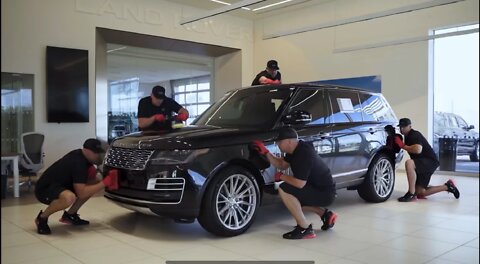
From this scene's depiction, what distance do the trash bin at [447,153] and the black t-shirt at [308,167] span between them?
1452mm

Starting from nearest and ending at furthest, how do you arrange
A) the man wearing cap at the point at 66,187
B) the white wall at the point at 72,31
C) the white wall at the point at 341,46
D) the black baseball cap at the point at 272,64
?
the white wall at the point at 72,31 → the white wall at the point at 341,46 → the black baseball cap at the point at 272,64 → the man wearing cap at the point at 66,187

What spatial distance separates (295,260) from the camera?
7.91 ft

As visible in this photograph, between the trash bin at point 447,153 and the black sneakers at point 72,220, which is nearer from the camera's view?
the trash bin at point 447,153

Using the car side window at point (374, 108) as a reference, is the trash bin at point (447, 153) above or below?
below

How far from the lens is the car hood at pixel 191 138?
2.82 m

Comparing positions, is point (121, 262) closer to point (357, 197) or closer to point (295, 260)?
point (295, 260)

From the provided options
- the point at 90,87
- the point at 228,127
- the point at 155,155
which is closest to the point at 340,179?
the point at 228,127

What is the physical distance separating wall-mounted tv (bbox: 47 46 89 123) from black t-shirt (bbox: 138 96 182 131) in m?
0.30

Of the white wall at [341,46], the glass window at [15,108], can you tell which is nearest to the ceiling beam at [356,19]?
the white wall at [341,46]

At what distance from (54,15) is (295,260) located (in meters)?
1.80

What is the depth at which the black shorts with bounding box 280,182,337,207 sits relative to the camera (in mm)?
2982

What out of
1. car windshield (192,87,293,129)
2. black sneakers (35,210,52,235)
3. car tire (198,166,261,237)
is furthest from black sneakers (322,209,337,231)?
black sneakers (35,210,52,235)

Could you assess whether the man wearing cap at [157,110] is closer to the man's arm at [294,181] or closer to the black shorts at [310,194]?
the man's arm at [294,181]

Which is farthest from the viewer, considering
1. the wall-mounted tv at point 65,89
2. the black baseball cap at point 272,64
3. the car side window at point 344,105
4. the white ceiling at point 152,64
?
the car side window at point 344,105
